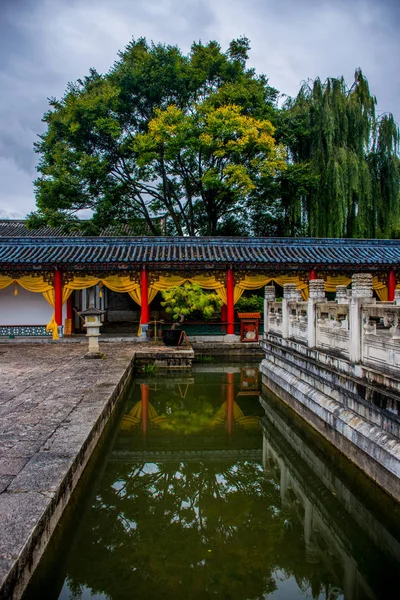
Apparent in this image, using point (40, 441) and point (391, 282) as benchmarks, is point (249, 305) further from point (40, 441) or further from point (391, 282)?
point (40, 441)

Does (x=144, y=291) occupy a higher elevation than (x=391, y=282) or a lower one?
lower

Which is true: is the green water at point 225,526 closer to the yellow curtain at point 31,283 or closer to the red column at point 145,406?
the red column at point 145,406

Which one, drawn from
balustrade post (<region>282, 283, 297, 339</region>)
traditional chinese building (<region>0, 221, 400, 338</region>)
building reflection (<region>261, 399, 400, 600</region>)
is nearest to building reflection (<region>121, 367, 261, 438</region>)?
building reflection (<region>261, 399, 400, 600</region>)

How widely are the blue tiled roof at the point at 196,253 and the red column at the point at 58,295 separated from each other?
1.22ft

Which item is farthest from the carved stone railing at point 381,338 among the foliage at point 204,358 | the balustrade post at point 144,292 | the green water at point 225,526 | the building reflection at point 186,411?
the balustrade post at point 144,292

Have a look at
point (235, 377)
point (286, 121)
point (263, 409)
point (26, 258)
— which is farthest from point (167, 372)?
point (286, 121)

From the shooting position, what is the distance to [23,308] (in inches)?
559

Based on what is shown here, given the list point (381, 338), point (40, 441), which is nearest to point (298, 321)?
point (381, 338)

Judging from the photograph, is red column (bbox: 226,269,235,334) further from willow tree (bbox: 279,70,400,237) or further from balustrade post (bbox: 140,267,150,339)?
willow tree (bbox: 279,70,400,237)

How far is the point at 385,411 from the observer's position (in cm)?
386

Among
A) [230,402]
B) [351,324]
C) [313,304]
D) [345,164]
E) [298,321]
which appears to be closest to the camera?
[351,324]

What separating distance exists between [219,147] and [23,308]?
9548mm

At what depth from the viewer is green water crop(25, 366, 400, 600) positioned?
8.99 feet

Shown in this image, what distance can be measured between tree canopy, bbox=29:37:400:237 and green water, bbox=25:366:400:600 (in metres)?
12.7
